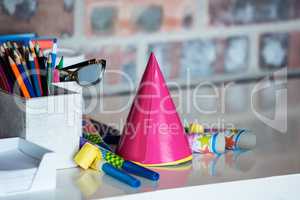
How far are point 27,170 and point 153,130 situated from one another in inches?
7.9

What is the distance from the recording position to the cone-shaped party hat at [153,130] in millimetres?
926

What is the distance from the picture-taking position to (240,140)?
104 centimetres

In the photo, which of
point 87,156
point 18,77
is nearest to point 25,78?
point 18,77

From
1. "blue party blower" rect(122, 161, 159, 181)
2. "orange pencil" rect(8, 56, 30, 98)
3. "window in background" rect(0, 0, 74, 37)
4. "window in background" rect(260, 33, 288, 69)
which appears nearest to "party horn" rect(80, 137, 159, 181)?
"blue party blower" rect(122, 161, 159, 181)

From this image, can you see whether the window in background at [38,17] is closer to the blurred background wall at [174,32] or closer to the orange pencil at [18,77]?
the blurred background wall at [174,32]

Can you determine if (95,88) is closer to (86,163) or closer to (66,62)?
(66,62)

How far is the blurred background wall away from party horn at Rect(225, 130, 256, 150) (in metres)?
0.47

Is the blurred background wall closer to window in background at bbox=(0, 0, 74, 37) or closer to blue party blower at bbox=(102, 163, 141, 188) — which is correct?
window in background at bbox=(0, 0, 74, 37)

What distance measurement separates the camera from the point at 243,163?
0.96 metres

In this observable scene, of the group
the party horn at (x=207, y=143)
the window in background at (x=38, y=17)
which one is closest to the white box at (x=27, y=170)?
the party horn at (x=207, y=143)

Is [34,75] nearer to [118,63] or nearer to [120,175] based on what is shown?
[120,175]

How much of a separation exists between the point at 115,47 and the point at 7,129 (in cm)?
54

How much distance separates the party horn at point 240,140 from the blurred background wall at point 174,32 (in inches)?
18.4

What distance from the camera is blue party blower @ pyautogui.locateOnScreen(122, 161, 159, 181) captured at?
0.87m
